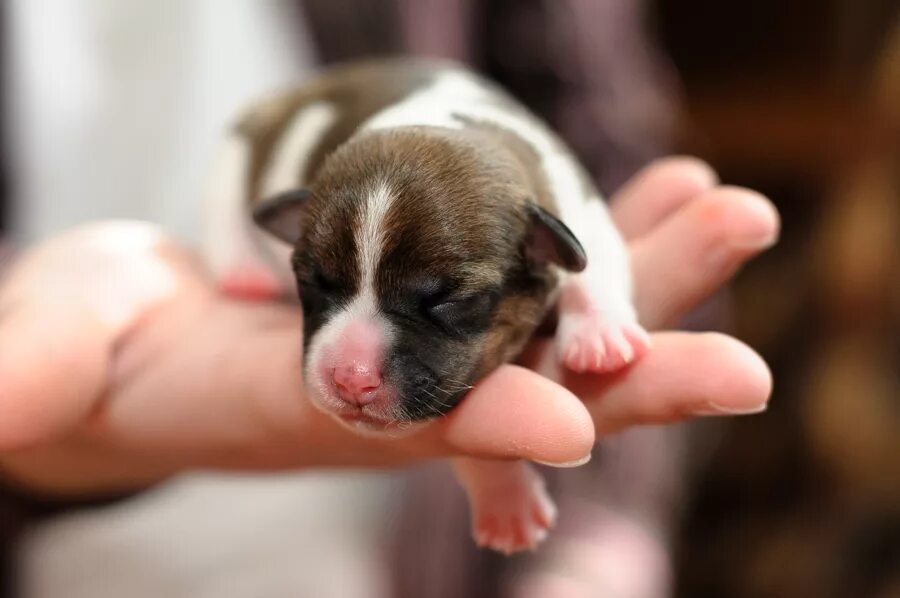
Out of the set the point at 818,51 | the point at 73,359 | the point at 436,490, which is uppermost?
the point at 73,359

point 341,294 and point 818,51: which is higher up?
point 341,294

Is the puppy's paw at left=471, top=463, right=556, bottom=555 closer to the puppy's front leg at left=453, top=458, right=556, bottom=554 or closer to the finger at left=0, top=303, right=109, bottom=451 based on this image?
the puppy's front leg at left=453, top=458, right=556, bottom=554

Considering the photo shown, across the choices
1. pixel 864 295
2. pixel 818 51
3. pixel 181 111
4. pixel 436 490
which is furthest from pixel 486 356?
pixel 818 51

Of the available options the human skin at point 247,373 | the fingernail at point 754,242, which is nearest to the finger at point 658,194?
the human skin at point 247,373

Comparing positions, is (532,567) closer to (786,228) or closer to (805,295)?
(805,295)

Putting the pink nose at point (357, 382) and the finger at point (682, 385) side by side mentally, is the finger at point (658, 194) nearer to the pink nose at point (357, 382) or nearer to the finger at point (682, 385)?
the finger at point (682, 385)
